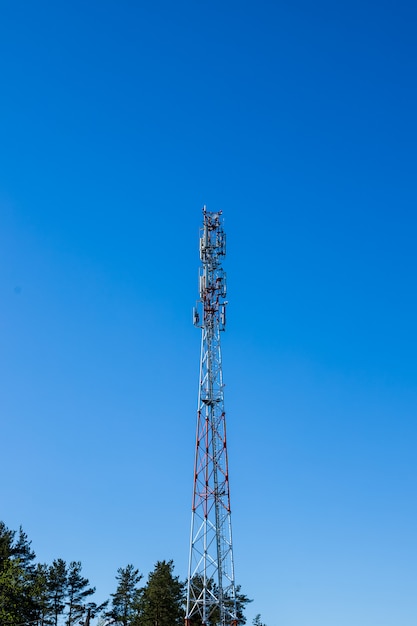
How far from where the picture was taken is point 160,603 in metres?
58.9

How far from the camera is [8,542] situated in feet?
192

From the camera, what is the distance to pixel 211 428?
46.2 metres

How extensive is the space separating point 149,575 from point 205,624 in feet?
69.1

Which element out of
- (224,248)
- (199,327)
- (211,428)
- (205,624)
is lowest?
(205,624)

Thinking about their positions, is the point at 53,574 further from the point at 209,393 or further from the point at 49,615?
the point at 209,393

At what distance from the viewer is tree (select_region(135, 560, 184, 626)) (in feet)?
192

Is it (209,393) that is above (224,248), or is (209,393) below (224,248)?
below

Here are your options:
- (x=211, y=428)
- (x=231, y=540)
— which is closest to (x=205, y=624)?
(x=231, y=540)

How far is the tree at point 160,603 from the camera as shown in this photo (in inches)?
2309

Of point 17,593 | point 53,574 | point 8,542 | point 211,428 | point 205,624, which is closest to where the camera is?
point 205,624

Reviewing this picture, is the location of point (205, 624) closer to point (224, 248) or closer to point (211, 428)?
point (211, 428)

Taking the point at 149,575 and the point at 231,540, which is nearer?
the point at 231,540

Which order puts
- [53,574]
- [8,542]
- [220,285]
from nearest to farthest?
[220,285]
[8,542]
[53,574]

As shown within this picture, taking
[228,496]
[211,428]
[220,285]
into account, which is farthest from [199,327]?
[228,496]
